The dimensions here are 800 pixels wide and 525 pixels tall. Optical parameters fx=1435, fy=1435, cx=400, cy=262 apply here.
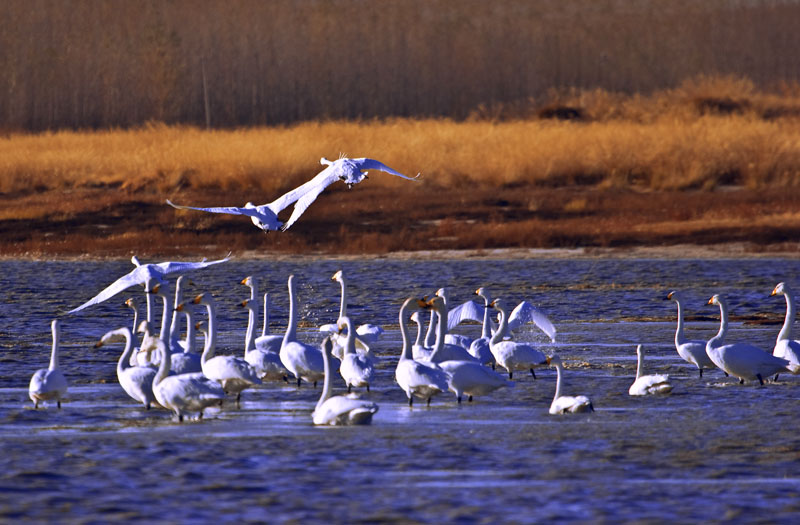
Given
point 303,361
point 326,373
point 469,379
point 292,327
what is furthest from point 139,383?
point 469,379

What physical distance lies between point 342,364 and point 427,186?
63.2 ft

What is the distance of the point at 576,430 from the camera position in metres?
10.6

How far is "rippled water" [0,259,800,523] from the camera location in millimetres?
8375

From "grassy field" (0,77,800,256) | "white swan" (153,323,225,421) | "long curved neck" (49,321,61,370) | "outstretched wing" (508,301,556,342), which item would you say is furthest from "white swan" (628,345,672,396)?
"grassy field" (0,77,800,256)

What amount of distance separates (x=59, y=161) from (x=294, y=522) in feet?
89.1

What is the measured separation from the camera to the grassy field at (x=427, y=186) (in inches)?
1096

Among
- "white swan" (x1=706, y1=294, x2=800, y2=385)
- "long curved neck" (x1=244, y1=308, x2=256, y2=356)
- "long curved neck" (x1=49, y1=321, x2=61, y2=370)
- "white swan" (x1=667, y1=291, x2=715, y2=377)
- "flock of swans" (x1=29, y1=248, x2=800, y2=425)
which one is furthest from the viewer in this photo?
"long curved neck" (x1=244, y1=308, x2=256, y2=356)

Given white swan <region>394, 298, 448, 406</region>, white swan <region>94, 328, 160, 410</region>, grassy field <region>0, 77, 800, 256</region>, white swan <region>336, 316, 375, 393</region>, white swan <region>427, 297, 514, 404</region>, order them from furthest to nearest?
1. grassy field <region>0, 77, 800, 256</region>
2. white swan <region>336, 316, 375, 393</region>
3. white swan <region>427, 297, 514, 404</region>
4. white swan <region>394, 298, 448, 406</region>
5. white swan <region>94, 328, 160, 410</region>

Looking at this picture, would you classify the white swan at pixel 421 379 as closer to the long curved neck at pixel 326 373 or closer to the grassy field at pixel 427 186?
the long curved neck at pixel 326 373

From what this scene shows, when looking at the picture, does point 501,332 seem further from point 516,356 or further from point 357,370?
point 357,370

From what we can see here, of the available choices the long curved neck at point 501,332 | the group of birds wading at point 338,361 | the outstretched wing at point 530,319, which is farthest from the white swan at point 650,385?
the outstretched wing at point 530,319

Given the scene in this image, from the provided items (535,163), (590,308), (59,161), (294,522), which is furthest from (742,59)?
(294,522)

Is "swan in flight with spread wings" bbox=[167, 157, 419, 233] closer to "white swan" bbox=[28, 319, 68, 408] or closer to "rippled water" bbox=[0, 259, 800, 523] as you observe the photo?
"rippled water" bbox=[0, 259, 800, 523]

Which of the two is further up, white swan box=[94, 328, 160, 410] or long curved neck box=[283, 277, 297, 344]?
long curved neck box=[283, 277, 297, 344]
